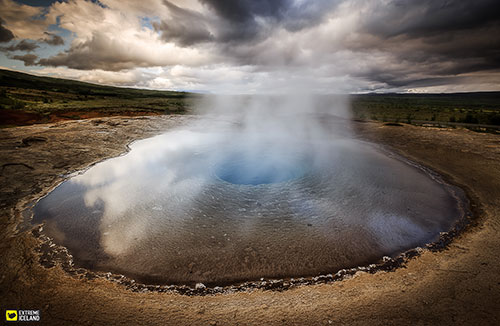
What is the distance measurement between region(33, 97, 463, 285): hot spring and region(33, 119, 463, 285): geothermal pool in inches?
1.1

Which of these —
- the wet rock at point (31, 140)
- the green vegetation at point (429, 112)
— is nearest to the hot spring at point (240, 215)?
the wet rock at point (31, 140)

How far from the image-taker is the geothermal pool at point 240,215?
4105 mm

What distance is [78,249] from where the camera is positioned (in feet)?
14.5

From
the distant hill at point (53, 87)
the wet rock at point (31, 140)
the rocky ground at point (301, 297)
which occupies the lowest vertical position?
the rocky ground at point (301, 297)

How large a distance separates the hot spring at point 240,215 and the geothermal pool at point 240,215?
0.03 meters

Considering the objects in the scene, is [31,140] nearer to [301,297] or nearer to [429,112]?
[301,297]

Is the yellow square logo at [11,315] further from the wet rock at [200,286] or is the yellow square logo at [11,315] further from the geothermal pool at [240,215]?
the wet rock at [200,286]

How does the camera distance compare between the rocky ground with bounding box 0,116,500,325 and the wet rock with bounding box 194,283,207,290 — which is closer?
the rocky ground with bounding box 0,116,500,325

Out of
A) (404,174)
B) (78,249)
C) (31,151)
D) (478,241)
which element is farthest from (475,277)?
(31,151)

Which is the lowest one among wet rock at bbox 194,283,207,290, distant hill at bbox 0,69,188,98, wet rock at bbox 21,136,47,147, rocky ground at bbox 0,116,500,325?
wet rock at bbox 194,283,207,290

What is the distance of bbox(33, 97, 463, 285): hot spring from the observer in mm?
4109

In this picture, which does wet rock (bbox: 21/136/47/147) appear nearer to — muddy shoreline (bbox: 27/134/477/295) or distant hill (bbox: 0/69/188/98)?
muddy shoreline (bbox: 27/134/477/295)

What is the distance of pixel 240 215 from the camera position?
5.76 meters

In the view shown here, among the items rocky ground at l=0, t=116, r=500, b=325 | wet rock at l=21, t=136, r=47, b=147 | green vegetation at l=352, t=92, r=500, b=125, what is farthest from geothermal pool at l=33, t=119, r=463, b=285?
green vegetation at l=352, t=92, r=500, b=125
